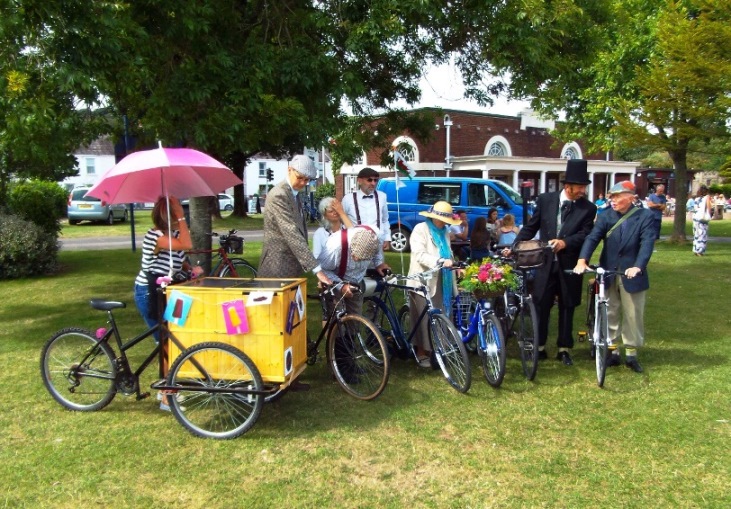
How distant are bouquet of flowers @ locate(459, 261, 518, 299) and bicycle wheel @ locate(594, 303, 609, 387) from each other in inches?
32.3

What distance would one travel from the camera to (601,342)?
5176 mm

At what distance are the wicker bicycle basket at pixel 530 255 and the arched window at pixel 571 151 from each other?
1309 inches

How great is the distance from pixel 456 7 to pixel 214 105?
3357 millimetres

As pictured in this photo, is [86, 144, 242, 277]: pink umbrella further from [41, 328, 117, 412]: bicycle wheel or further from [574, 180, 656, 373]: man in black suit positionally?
[574, 180, 656, 373]: man in black suit

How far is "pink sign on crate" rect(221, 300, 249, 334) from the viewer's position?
4051 mm

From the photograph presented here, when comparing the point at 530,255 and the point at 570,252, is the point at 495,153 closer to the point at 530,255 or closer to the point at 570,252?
the point at 570,252

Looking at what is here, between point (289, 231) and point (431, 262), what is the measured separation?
1400 mm

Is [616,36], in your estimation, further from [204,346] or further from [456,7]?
[204,346]

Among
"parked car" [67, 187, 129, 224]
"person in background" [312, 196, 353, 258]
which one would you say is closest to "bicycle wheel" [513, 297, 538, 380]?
"person in background" [312, 196, 353, 258]

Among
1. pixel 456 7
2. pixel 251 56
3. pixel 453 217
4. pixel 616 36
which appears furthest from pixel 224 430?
pixel 616 36

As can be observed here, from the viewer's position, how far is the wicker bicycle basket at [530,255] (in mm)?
5395

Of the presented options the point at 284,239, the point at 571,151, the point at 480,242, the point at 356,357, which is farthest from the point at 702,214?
the point at 571,151

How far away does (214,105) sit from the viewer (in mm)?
6645

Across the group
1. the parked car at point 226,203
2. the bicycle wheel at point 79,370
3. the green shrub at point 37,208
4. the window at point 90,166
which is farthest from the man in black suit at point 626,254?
the window at point 90,166
